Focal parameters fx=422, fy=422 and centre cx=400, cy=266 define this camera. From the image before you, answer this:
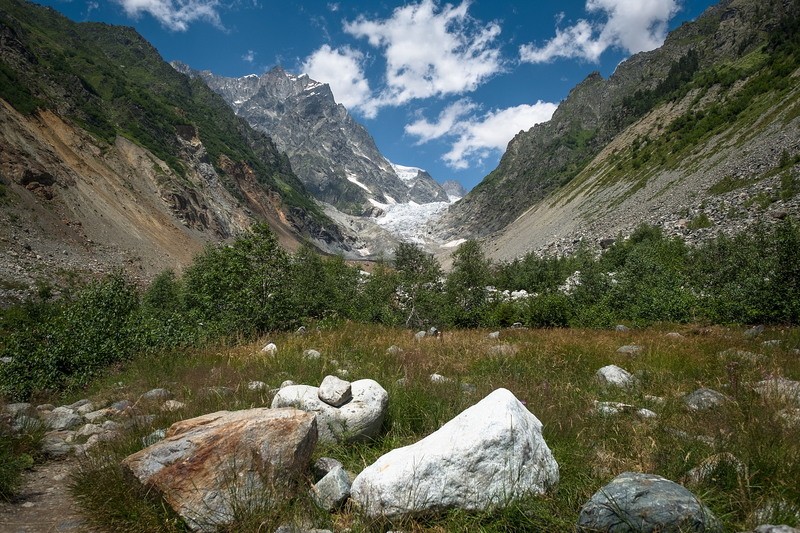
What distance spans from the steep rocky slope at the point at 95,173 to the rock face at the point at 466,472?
22349mm

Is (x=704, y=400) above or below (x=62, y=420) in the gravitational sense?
below

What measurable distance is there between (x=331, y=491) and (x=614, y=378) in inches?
202

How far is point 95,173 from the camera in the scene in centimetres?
5659

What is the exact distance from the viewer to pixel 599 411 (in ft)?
16.1

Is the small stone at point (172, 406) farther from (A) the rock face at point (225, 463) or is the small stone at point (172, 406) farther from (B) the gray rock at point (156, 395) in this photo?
(A) the rock face at point (225, 463)

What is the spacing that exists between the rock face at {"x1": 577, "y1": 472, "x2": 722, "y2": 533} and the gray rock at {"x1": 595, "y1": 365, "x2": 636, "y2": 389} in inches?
155

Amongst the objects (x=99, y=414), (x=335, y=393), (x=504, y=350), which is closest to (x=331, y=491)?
(x=335, y=393)

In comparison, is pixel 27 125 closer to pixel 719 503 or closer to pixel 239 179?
pixel 719 503

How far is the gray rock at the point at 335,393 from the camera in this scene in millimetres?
4625

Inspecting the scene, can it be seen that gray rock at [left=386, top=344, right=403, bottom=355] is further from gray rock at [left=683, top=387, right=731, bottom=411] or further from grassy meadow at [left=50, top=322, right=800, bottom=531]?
gray rock at [left=683, top=387, right=731, bottom=411]

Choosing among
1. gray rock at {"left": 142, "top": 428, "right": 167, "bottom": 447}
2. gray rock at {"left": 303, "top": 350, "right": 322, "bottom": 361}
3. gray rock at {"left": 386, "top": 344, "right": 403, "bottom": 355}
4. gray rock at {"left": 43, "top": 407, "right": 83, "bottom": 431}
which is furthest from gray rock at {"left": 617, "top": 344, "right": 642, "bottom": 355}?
gray rock at {"left": 43, "top": 407, "right": 83, "bottom": 431}

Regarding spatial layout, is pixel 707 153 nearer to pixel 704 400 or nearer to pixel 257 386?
pixel 704 400

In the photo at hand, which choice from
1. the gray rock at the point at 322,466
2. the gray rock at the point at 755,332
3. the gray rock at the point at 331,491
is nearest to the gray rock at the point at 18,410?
the gray rock at the point at 322,466

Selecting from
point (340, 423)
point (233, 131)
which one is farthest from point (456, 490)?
point (233, 131)
